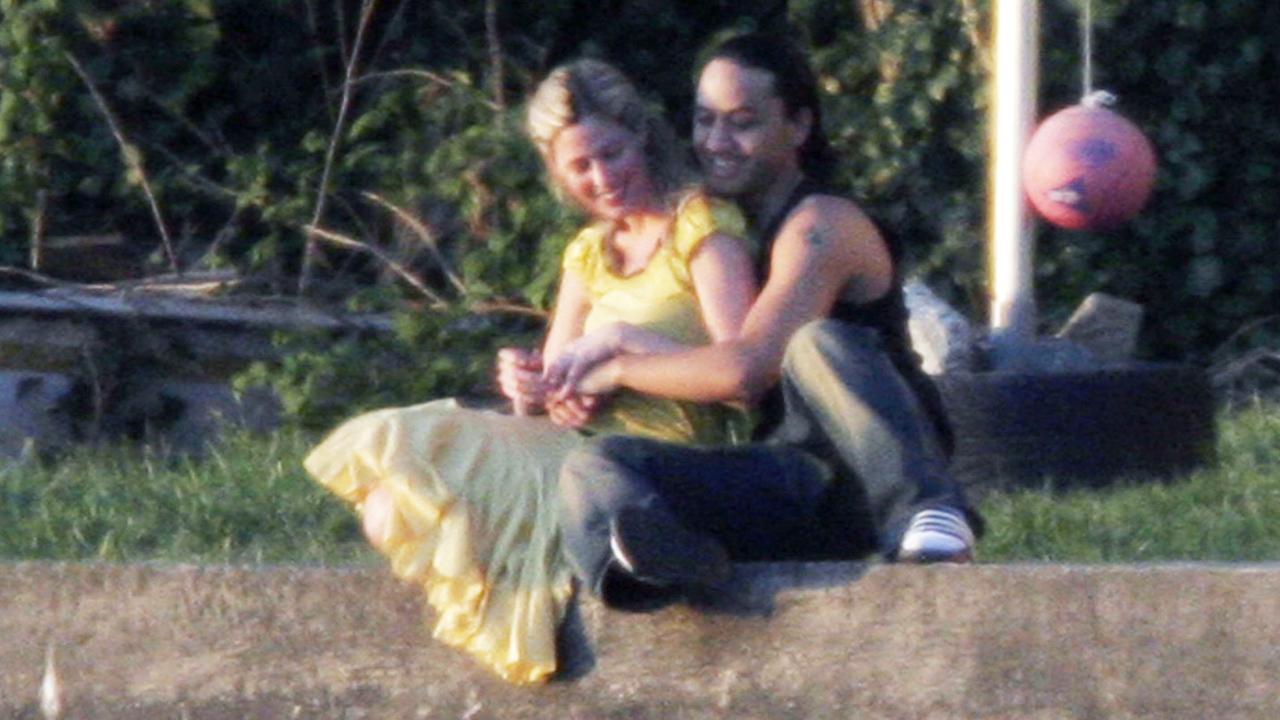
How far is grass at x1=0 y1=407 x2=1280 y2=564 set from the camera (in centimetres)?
550

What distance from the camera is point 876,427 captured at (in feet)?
14.1

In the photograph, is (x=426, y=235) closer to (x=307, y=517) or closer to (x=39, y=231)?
(x=39, y=231)

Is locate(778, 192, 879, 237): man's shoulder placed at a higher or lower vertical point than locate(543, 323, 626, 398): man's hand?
higher

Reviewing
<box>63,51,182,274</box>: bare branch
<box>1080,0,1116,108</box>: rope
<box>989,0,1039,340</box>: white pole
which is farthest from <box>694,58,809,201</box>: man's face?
<box>63,51,182,274</box>: bare branch

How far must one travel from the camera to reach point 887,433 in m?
4.30

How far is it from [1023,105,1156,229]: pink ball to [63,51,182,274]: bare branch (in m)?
3.33

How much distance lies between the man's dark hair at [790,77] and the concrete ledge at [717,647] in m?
0.79

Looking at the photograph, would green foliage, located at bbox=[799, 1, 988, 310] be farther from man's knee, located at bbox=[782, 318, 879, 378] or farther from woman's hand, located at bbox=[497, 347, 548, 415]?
man's knee, located at bbox=[782, 318, 879, 378]

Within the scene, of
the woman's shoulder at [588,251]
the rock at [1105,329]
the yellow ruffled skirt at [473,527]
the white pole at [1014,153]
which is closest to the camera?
the yellow ruffled skirt at [473,527]

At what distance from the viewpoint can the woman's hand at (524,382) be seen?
4617 mm

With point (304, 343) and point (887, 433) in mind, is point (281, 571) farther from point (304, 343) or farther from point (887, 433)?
point (304, 343)

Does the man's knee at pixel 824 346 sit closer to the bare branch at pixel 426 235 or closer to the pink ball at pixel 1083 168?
the pink ball at pixel 1083 168

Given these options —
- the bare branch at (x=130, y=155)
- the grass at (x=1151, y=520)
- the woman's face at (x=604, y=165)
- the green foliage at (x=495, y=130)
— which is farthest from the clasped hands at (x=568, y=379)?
the bare branch at (x=130, y=155)

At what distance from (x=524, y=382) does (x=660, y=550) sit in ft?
1.85
